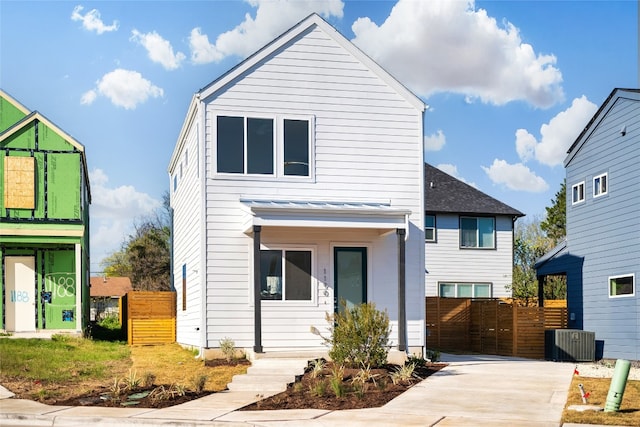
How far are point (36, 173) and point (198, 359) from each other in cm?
907

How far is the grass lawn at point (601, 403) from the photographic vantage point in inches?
438

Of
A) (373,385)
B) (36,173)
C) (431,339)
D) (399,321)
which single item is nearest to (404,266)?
(399,321)

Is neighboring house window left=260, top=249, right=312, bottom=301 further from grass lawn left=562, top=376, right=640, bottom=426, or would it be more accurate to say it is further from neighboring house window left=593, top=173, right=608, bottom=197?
neighboring house window left=593, top=173, right=608, bottom=197

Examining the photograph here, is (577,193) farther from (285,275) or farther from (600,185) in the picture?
(285,275)

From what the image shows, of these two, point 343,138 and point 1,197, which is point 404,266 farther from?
point 1,197

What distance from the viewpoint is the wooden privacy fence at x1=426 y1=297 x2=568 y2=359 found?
901 inches

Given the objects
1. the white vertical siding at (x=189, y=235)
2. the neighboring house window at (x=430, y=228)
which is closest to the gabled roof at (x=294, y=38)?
the white vertical siding at (x=189, y=235)

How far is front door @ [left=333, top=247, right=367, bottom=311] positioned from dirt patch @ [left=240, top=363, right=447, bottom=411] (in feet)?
10.9

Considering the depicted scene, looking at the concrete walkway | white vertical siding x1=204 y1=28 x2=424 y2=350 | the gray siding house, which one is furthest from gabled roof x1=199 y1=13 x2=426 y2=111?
the concrete walkway

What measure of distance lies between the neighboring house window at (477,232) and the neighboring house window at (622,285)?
1207cm

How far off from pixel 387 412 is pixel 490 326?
13465mm

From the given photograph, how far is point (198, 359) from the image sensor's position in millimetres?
17906

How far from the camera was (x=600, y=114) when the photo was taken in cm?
2253

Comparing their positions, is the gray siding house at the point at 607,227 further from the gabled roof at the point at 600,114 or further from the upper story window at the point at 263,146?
the upper story window at the point at 263,146
